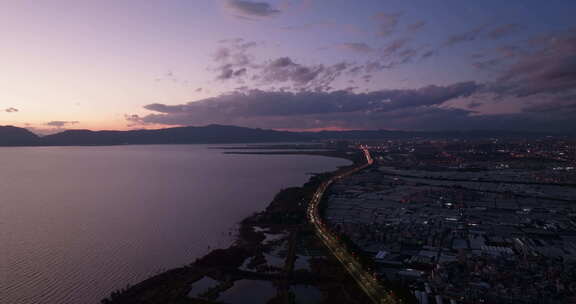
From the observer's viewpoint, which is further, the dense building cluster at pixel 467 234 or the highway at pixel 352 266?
the dense building cluster at pixel 467 234

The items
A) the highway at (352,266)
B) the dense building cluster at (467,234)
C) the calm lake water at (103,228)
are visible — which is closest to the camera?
the highway at (352,266)

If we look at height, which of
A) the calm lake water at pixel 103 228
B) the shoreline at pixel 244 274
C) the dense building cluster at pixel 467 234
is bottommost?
the dense building cluster at pixel 467 234

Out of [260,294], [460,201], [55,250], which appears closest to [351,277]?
[260,294]

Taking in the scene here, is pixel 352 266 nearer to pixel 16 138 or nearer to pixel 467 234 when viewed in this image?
pixel 467 234

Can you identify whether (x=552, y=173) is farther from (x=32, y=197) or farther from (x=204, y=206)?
(x=32, y=197)

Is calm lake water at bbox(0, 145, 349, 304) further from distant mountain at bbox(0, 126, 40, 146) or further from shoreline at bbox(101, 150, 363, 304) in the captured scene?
distant mountain at bbox(0, 126, 40, 146)

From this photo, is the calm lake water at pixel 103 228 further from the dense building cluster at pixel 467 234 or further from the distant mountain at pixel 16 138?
the distant mountain at pixel 16 138

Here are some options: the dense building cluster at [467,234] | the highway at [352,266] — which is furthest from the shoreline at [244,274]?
the dense building cluster at [467,234]

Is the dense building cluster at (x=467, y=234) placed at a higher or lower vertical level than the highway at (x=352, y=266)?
lower
